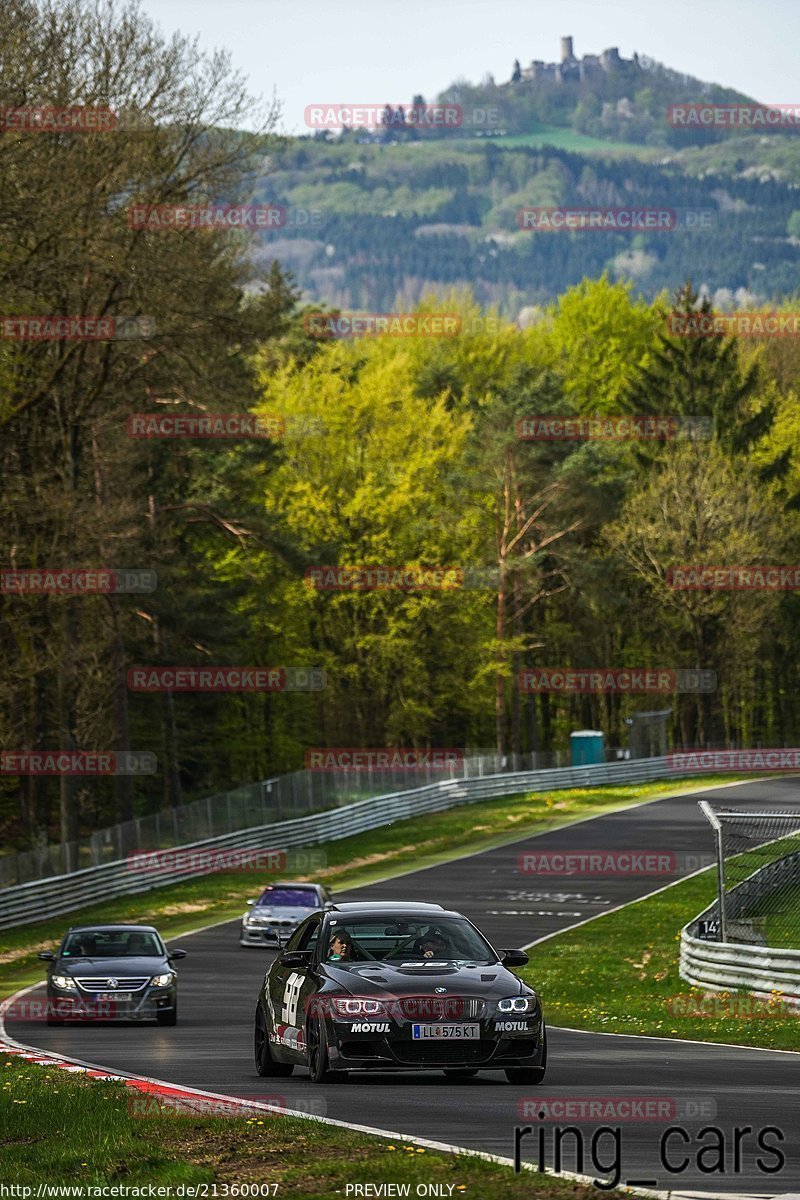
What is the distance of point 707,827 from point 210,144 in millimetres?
23288

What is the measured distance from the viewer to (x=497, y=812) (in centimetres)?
6153

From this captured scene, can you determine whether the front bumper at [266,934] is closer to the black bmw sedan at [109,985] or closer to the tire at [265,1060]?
the black bmw sedan at [109,985]

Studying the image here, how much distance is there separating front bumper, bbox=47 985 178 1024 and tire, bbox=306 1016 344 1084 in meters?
9.64

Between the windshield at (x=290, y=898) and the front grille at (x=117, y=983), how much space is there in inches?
530

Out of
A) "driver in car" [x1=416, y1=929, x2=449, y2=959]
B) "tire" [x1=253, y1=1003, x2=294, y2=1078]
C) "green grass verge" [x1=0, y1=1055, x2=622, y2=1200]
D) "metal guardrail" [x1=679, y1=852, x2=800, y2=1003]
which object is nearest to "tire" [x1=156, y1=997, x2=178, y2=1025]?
"metal guardrail" [x1=679, y1=852, x2=800, y2=1003]

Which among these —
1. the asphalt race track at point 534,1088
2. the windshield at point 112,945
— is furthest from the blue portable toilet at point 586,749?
the windshield at point 112,945

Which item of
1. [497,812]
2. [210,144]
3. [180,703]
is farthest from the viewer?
[180,703]

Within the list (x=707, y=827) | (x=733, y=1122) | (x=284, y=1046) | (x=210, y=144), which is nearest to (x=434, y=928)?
(x=284, y=1046)

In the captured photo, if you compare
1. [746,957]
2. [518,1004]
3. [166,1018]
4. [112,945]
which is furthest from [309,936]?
[112,945]

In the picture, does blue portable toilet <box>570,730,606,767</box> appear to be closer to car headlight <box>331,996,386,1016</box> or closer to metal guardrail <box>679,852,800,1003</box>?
metal guardrail <box>679,852,800,1003</box>

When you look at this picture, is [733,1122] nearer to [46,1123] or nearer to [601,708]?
[46,1123]

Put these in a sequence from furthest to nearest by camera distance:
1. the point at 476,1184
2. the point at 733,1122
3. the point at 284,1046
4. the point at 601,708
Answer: the point at 601,708 → the point at 284,1046 → the point at 733,1122 → the point at 476,1184

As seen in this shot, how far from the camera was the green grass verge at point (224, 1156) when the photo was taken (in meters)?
8.98

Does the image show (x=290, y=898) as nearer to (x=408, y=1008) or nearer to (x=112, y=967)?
(x=112, y=967)
